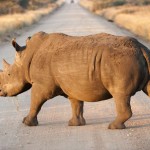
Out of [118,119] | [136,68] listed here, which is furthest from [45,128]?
[136,68]

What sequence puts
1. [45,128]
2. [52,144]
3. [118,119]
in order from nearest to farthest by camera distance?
1. [52,144]
2. [118,119]
3. [45,128]

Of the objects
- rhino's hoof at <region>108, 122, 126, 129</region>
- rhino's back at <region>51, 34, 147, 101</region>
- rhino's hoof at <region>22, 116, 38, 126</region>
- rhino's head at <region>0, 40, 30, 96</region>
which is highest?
rhino's back at <region>51, 34, 147, 101</region>

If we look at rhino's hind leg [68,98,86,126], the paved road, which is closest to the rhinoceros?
rhino's hind leg [68,98,86,126]

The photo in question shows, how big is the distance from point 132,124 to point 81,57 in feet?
4.59

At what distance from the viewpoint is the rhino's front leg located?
8.54 m

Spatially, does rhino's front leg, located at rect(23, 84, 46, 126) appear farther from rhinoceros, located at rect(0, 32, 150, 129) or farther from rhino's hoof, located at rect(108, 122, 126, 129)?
rhino's hoof, located at rect(108, 122, 126, 129)

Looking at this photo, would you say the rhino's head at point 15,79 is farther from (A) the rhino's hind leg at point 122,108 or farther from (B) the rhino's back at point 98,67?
(A) the rhino's hind leg at point 122,108

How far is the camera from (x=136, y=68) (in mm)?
7875

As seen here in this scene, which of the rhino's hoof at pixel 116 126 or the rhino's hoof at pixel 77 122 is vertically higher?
the rhino's hoof at pixel 116 126

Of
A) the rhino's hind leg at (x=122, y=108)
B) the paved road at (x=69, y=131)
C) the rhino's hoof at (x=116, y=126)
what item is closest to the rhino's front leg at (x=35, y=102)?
the paved road at (x=69, y=131)

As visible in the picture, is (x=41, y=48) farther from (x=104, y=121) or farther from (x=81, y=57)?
(x=104, y=121)

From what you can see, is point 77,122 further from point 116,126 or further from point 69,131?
point 116,126

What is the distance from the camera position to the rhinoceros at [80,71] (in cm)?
791

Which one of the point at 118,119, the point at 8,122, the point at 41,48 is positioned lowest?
the point at 8,122
